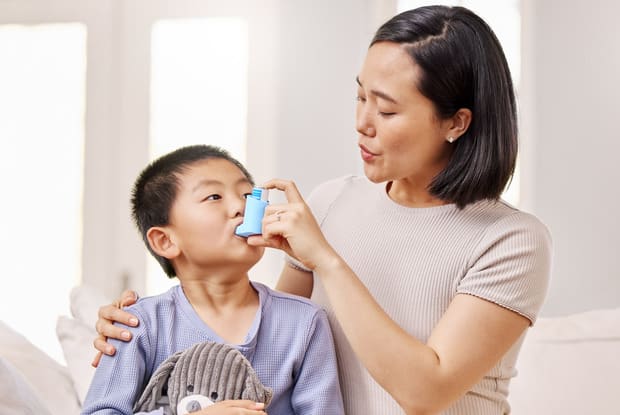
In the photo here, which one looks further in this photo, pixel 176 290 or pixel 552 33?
pixel 552 33

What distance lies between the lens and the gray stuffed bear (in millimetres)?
1424

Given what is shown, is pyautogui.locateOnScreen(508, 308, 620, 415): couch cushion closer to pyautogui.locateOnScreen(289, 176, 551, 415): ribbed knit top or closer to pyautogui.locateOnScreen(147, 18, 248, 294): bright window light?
pyautogui.locateOnScreen(289, 176, 551, 415): ribbed knit top

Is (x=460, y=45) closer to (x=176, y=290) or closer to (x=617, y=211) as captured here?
(x=176, y=290)

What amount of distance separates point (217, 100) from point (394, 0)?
2.97ft

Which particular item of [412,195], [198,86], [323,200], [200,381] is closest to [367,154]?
[412,195]

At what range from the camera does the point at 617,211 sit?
3406mm

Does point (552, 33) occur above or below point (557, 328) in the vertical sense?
above

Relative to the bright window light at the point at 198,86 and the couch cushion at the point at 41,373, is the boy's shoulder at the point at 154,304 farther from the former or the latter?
the bright window light at the point at 198,86

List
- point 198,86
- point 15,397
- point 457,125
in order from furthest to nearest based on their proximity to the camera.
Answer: point 198,86, point 457,125, point 15,397

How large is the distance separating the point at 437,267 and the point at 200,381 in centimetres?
49

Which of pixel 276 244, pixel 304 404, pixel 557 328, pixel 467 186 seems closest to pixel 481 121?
pixel 467 186

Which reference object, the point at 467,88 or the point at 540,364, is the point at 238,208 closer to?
the point at 467,88

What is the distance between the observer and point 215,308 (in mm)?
1611

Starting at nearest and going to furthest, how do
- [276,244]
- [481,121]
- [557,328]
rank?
[276,244], [481,121], [557,328]
